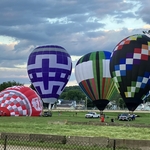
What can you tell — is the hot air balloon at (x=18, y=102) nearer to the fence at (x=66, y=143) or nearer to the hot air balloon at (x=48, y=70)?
the hot air balloon at (x=48, y=70)

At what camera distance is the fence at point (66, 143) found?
538 inches

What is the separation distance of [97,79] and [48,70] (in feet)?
25.8

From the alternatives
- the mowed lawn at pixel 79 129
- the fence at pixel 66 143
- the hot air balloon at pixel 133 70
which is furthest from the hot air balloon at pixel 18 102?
the fence at pixel 66 143

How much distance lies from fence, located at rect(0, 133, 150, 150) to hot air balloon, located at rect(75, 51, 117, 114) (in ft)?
106

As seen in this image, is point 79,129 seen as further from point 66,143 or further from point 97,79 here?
point 97,79

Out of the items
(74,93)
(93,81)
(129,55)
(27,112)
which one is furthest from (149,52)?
(74,93)

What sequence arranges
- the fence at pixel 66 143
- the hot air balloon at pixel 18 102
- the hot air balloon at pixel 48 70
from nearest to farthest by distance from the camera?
the fence at pixel 66 143, the hot air balloon at pixel 18 102, the hot air balloon at pixel 48 70

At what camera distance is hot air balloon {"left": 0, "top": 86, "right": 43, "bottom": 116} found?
40.3 metres

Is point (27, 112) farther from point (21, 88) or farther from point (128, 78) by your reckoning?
point (128, 78)

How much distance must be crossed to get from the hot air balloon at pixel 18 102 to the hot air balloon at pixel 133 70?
34.8 ft

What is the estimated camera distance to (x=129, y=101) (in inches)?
1433

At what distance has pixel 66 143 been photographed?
1442 cm

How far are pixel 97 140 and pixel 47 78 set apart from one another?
121ft

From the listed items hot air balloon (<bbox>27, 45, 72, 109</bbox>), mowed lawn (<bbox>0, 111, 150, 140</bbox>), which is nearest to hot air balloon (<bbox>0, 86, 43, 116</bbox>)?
hot air balloon (<bbox>27, 45, 72, 109</bbox>)
